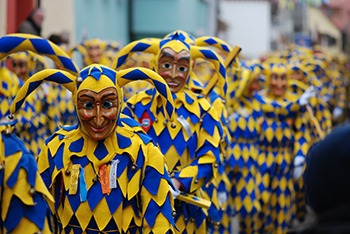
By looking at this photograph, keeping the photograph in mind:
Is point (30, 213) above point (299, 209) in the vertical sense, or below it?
above

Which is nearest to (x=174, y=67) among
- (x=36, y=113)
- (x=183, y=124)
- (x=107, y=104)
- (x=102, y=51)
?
(x=183, y=124)

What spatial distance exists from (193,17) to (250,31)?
2813 cm

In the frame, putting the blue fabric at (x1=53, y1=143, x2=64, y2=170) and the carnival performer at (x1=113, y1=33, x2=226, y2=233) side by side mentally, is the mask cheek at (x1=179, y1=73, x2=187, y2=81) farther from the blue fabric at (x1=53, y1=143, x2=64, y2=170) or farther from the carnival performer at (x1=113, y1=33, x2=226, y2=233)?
the blue fabric at (x1=53, y1=143, x2=64, y2=170)

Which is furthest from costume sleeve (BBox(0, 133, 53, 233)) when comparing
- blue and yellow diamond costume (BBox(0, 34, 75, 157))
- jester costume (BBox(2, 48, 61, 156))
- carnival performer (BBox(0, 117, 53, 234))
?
jester costume (BBox(2, 48, 61, 156))

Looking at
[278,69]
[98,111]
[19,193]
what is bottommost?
[278,69]

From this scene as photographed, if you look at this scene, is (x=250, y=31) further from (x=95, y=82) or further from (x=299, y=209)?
(x=95, y=82)

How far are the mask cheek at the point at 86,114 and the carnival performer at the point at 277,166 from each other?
4674mm

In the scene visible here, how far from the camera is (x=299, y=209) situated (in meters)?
10.1

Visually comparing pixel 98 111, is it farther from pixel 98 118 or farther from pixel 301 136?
pixel 301 136

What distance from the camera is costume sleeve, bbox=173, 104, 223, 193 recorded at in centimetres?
497

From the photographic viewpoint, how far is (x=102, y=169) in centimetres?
409

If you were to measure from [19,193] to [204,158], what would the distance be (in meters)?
2.32

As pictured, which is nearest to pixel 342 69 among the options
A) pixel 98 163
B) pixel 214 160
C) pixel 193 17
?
pixel 193 17

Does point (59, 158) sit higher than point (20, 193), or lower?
lower
